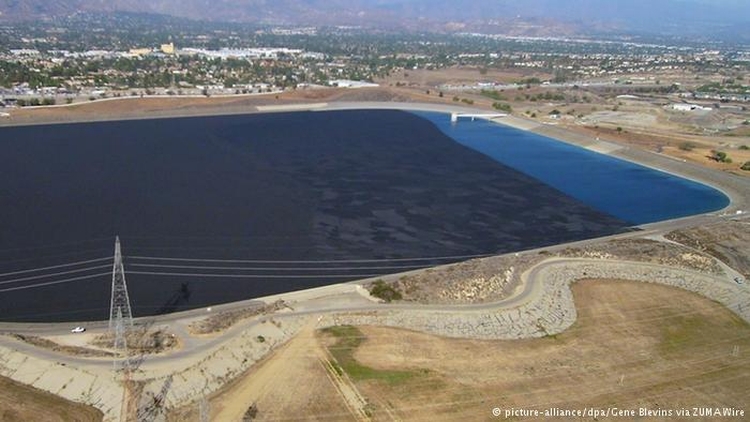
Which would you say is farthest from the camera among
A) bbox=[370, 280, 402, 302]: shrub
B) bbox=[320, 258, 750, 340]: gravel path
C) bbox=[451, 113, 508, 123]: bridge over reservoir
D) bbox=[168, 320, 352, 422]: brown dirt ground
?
bbox=[451, 113, 508, 123]: bridge over reservoir

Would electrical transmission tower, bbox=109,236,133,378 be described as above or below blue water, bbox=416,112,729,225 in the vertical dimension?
above

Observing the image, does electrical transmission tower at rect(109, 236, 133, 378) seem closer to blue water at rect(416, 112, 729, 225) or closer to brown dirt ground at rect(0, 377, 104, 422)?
brown dirt ground at rect(0, 377, 104, 422)

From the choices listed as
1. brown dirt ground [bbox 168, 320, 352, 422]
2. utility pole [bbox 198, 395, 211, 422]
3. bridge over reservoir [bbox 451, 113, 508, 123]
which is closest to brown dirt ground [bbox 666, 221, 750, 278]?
brown dirt ground [bbox 168, 320, 352, 422]

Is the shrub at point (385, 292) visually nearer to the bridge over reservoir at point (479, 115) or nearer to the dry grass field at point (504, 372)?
the dry grass field at point (504, 372)

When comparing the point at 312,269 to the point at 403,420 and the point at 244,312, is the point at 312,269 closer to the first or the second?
the point at 244,312

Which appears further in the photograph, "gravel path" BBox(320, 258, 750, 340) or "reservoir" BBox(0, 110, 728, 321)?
"reservoir" BBox(0, 110, 728, 321)

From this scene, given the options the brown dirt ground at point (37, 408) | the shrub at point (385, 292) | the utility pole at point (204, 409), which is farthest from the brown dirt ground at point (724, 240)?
the brown dirt ground at point (37, 408)
